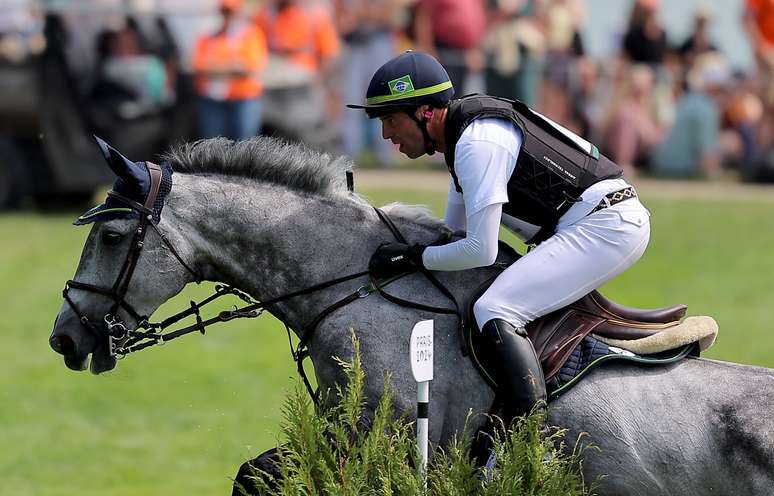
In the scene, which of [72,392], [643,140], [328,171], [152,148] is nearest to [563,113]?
[643,140]

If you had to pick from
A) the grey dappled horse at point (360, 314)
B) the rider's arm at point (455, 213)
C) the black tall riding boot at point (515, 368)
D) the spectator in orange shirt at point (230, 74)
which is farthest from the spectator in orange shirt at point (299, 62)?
the black tall riding boot at point (515, 368)

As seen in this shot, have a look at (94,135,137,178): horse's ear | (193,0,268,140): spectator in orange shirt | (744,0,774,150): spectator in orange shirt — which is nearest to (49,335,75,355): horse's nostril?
(94,135,137,178): horse's ear

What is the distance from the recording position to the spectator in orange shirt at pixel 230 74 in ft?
53.7

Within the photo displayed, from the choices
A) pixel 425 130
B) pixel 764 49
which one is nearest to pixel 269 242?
pixel 425 130

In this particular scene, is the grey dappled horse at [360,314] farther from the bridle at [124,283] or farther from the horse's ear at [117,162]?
the horse's ear at [117,162]

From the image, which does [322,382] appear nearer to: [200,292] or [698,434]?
[698,434]

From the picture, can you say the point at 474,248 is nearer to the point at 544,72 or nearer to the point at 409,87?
the point at 409,87

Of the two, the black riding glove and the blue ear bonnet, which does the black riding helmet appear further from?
the blue ear bonnet

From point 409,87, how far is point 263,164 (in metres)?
0.82

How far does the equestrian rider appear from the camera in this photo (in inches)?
223

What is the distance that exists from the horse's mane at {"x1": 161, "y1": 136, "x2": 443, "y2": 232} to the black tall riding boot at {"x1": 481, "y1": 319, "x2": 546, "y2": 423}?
2.53 feet

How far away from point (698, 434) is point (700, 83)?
45.6 ft

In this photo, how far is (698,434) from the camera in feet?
18.7

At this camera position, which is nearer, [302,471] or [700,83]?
[302,471]
